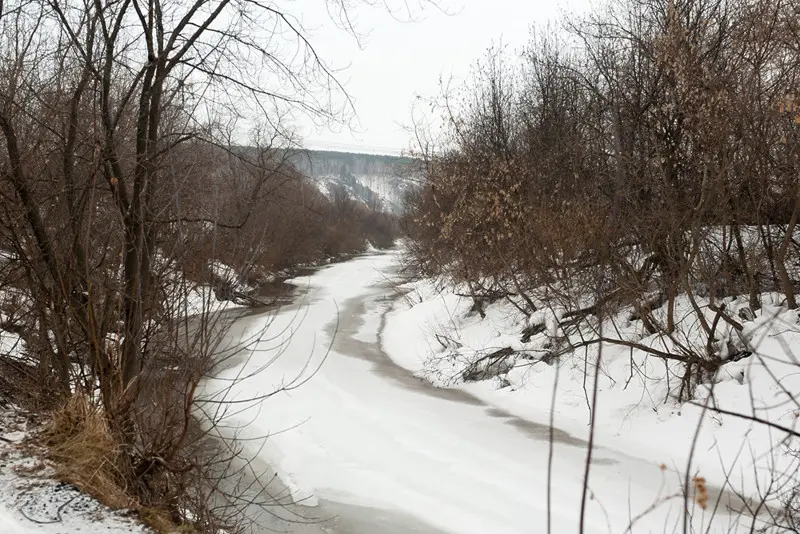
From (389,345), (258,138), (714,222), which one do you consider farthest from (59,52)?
(389,345)

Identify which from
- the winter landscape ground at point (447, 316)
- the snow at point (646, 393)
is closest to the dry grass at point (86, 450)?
the winter landscape ground at point (447, 316)

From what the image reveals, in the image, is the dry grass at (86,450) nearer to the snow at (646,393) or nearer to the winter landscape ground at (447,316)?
the winter landscape ground at (447,316)

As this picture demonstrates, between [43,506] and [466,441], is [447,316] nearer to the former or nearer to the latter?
[466,441]

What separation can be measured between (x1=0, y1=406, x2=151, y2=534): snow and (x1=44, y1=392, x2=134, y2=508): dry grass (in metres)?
0.08

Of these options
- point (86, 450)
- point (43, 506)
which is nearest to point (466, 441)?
point (86, 450)

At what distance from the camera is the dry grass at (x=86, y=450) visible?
3.52m

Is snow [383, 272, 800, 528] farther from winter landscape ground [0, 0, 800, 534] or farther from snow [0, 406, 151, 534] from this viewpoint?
snow [0, 406, 151, 534]

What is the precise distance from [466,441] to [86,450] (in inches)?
242

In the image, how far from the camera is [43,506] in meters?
3.20

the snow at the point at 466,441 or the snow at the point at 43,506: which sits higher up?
the snow at the point at 43,506

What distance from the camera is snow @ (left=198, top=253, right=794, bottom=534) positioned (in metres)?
6.70

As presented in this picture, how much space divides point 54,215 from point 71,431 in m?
1.98

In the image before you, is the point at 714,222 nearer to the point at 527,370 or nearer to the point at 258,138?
the point at 527,370

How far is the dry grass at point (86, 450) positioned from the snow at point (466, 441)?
2.80 feet
